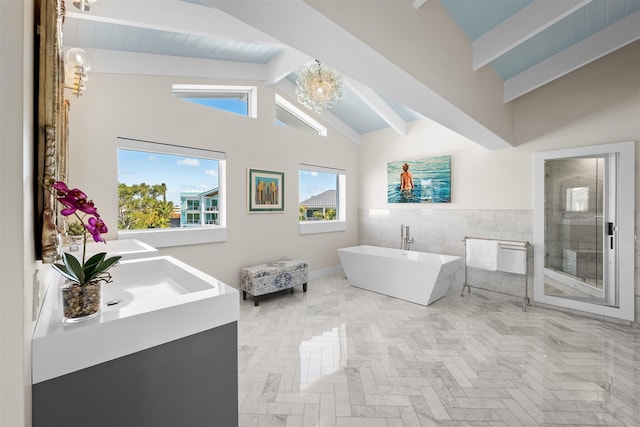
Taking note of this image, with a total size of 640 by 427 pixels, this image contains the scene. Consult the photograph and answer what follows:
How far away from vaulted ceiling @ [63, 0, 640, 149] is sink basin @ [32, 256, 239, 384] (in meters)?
1.33

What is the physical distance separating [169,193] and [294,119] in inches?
101

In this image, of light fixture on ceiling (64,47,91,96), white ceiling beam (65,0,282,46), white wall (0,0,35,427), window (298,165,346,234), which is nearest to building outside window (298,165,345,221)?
window (298,165,346,234)

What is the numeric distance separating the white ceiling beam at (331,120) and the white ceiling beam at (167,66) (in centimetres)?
51

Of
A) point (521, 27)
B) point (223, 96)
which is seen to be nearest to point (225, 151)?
point (223, 96)

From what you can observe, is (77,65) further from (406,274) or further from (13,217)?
(406,274)

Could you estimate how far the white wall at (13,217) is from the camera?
2.11 ft

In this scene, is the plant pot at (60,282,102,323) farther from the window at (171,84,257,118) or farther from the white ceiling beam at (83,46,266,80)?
the window at (171,84,257,118)

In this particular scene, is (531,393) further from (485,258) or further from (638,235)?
(638,235)

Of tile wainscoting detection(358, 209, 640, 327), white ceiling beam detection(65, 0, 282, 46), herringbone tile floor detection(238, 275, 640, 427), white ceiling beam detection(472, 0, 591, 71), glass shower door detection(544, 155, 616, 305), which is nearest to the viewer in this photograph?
herringbone tile floor detection(238, 275, 640, 427)

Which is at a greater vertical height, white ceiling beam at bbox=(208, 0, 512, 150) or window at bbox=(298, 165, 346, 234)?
white ceiling beam at bbox=(208, 0, 512, 150)

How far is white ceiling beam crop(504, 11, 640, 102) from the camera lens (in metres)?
2.63

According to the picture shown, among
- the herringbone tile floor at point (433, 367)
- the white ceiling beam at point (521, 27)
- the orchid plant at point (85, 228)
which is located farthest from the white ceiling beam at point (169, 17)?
the herringbone tile floor at point (433, 367)

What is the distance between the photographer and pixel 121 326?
3.09 feet

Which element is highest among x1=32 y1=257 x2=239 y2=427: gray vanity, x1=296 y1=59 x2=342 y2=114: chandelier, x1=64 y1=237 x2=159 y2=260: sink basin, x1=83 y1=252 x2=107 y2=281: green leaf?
x1=296 y1=59 x2=342 y2=114: chandelier
